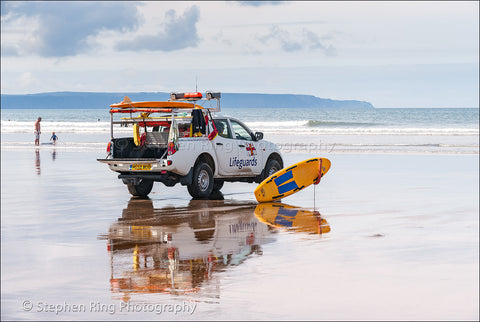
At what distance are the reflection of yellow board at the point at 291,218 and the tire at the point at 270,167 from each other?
2748mm

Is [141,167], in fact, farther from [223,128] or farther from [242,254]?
[242,254]

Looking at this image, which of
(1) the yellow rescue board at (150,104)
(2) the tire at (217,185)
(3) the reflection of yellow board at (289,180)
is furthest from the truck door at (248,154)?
(1) the yellow rescue board at (150,104)

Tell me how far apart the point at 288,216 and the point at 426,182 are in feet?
22.8

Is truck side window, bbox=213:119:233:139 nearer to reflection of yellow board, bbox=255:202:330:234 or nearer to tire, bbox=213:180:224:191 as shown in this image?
tire, bbox=213:180:224:191

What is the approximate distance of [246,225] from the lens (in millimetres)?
12609

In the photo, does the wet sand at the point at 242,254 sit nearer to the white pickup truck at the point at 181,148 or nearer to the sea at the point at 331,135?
the white pickup truck at the point at 181,148

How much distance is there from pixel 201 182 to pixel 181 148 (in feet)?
3.32

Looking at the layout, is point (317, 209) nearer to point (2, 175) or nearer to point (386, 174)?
point (386, 174)

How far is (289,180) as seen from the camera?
16.2 m

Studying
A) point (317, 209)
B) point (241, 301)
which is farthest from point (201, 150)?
point (241, 301)

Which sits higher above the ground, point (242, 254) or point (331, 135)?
point (331, 135)

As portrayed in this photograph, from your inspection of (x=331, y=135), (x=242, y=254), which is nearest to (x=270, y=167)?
(x=242, y=254)

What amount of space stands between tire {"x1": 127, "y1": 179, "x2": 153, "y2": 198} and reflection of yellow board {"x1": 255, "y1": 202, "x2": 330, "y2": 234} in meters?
3.12

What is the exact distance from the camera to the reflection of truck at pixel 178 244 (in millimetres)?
8398
